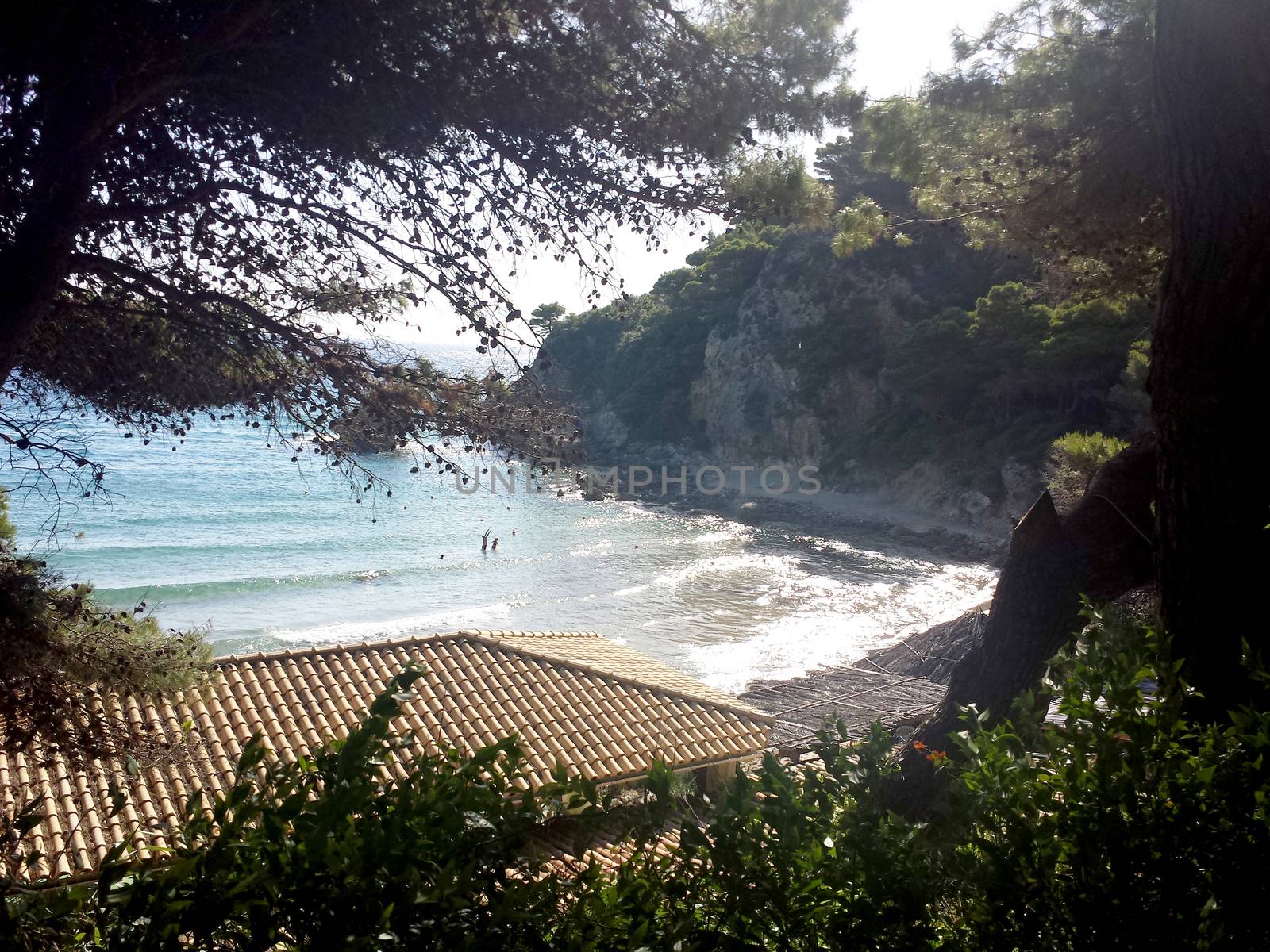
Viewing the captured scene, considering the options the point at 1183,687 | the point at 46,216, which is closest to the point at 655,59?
the point at 46,216

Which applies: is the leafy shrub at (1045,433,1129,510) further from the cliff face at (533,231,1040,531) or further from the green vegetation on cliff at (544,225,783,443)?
the green vegetation on cliff at (544,225,783,443)

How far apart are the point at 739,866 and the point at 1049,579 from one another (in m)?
3.66

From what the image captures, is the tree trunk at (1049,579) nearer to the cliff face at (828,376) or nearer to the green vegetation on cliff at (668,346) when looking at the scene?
the cliff face at (828,376)

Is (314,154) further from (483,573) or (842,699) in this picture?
(483,573)

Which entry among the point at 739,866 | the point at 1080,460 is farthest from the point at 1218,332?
the point at 1080,460

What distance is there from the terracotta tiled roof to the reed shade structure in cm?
224

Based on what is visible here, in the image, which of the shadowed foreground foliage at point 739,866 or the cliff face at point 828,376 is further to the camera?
the cliff face at point 828,376

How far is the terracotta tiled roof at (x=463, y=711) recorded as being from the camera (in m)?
7.24

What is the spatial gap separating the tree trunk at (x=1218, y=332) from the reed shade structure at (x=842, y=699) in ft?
27.4

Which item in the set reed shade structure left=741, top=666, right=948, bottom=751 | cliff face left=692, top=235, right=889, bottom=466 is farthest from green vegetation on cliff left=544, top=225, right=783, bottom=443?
reed shade structure left=741, top=666, right=948, bottom=751

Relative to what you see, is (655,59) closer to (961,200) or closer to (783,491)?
(961,200)

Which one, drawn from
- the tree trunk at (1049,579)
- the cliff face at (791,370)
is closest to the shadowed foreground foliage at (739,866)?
the tree trunk at (1049,579)

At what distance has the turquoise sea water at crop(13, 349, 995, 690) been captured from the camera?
938 inches

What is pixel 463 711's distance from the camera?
28.9ft
